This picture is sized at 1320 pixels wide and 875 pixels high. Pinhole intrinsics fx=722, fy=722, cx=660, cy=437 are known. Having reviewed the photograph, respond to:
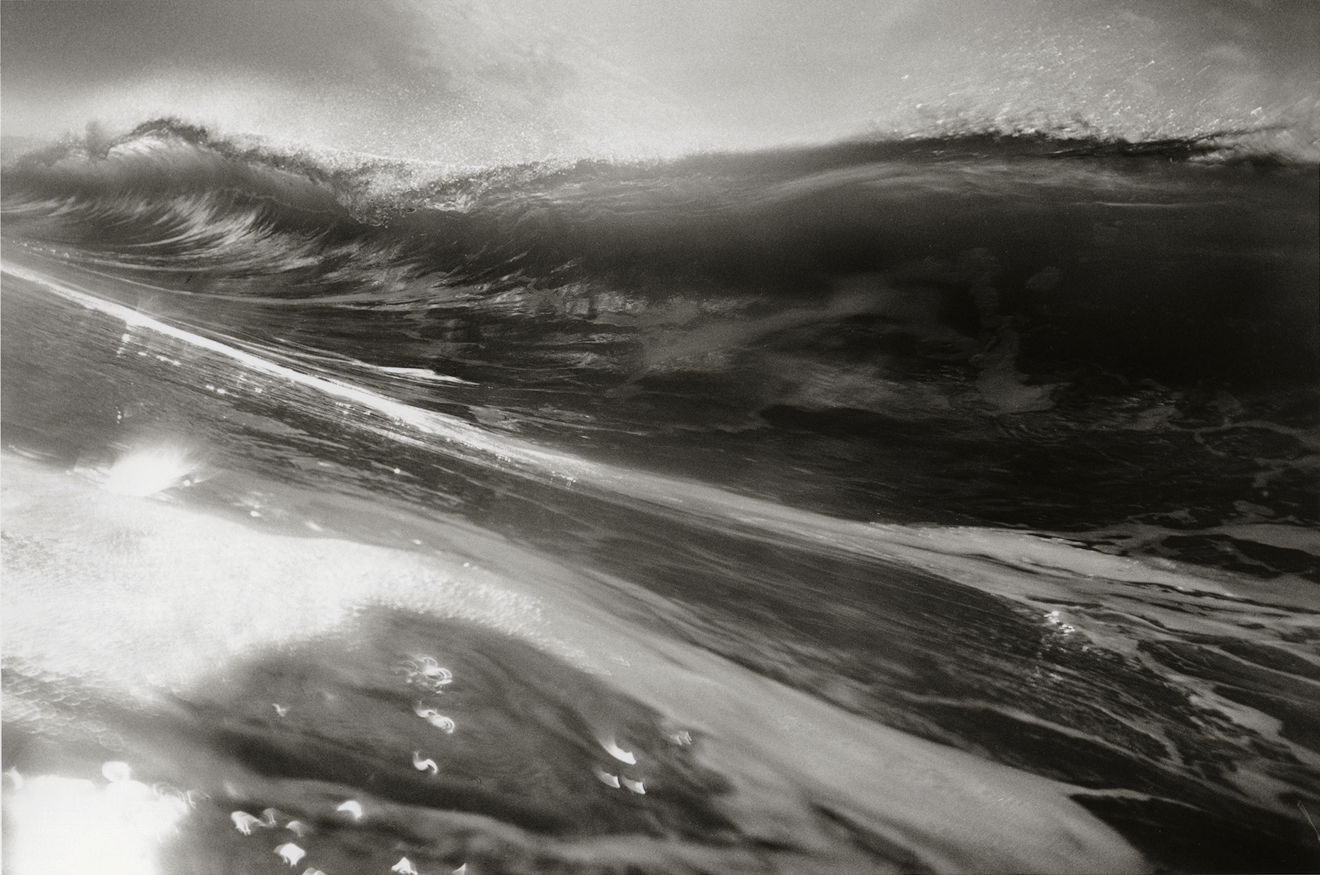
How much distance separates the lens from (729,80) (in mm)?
359

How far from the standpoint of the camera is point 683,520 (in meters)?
0.45

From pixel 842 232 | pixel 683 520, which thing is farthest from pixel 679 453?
pixel 842 232

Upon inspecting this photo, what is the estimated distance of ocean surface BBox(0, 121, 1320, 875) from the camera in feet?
1.12

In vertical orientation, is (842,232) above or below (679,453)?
above

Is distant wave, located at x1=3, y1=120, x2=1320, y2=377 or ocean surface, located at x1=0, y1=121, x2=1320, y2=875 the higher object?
distant wave, located at x1=3, y1=120, x2=1320, y2=377

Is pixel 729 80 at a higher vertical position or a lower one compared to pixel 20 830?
higher

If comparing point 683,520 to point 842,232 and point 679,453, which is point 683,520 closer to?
point 679,453

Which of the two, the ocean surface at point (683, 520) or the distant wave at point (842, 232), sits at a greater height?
the distant wave at point (842, 232)

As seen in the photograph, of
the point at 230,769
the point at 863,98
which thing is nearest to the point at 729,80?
the point at 863,98

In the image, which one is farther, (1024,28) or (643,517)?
(643,517)

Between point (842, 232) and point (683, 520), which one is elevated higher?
point (842, 232)

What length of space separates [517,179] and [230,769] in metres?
0.37

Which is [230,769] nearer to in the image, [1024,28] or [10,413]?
[10,413]

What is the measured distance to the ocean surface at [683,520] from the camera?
34 cm
